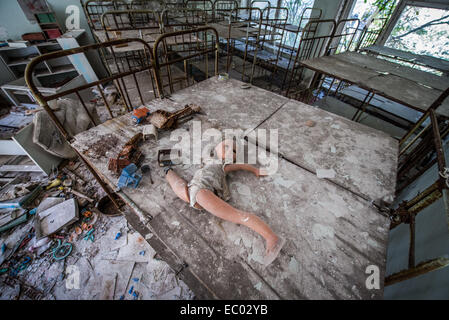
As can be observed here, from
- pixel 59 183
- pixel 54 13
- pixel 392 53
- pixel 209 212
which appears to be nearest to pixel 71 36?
pixel 54 13

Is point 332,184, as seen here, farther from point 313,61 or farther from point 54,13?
point 54,13

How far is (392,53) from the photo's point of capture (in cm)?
457

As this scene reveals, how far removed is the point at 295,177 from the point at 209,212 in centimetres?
84

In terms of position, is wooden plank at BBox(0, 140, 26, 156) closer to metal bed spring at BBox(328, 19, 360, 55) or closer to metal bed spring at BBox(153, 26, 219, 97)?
metal bed spring at BBox(153, 26, 219, 97)

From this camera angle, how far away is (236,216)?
1.20m

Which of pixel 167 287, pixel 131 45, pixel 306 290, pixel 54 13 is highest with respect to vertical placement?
pixel 54 13

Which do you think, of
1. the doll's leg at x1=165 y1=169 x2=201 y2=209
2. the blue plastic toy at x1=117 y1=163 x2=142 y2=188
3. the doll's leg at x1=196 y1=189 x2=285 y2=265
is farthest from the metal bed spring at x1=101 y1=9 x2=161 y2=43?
the doll's leg at x1=196 y1=189 x2=285 y2=265

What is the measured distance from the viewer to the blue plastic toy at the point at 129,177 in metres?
1.39

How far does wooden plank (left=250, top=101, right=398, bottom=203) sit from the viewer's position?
1.56 meters

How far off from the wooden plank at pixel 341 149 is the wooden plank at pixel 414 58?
3.83 metres

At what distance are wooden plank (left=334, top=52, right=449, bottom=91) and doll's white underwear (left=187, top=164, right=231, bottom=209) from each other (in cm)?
456

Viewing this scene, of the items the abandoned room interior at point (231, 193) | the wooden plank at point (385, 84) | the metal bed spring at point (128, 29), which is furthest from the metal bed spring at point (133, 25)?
the wooden plank at point (385, 84)

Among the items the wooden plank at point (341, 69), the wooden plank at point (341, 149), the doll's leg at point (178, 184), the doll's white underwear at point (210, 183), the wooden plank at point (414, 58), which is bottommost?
the wooden plank at point (341, 149)

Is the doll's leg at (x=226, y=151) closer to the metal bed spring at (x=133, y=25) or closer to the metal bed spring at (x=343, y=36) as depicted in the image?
the metal bed spring at (x=133, y=25)
